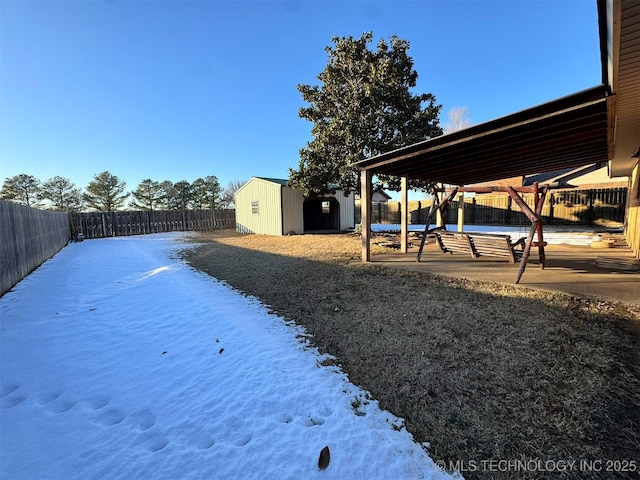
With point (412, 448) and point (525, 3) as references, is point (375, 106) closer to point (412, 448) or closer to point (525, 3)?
point (525, 3)

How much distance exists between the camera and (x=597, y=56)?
9.80ft

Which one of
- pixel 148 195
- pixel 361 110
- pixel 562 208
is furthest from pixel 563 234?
pixel 148 195

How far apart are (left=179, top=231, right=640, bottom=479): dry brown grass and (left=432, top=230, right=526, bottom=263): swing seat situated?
174cm

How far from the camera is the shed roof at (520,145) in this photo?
3.59 meters

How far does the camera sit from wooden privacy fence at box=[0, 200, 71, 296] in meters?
5.23

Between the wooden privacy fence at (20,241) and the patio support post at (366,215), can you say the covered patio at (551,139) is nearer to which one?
the patio support post at (366,215)

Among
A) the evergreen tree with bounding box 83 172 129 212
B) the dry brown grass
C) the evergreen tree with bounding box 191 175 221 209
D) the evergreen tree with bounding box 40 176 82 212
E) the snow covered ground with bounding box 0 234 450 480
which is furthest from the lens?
the evergreen tree with bounding box 191 175 221 209

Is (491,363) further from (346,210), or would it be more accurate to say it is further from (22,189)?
(22,189)

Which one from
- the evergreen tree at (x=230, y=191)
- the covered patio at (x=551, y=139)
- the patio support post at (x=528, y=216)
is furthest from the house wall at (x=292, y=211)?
the evergreen tree at (x=230, y=191)

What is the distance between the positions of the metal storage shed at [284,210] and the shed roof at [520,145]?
8.42m

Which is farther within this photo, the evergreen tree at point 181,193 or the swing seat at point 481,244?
the evergreen tree at point 181,193

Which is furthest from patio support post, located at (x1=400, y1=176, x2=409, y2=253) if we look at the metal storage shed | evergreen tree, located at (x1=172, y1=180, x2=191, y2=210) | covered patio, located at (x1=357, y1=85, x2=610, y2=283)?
evergreen tree, located at (x1=172, y1=180, x2=191, y2=210)

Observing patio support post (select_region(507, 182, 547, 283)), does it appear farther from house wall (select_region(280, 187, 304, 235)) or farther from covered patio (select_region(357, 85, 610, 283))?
house wall (select_region(280, 187, 304, 235))

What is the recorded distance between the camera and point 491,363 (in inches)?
→ 101
